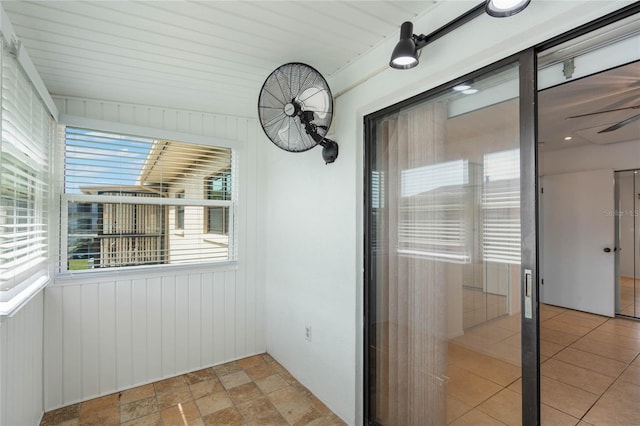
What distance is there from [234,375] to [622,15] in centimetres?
322

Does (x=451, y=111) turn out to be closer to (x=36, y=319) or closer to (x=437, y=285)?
(x=437, y=285)

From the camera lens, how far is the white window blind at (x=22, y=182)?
141 cm

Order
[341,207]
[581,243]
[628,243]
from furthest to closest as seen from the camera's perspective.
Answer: [581,243], [341,207], [628,243]

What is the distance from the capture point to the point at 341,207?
6.93 ft

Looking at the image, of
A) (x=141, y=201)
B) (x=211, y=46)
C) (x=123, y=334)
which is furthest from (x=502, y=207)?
(x=123, y=334)

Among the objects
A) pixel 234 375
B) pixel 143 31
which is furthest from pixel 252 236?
pixel 143 31

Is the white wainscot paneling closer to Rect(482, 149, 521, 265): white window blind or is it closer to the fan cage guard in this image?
the fan cage guard

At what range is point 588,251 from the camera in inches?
137

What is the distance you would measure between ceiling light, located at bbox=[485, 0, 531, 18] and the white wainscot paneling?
2708mm

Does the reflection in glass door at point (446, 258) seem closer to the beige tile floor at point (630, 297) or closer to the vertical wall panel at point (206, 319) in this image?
the vertical wall panel at point (206, 319)

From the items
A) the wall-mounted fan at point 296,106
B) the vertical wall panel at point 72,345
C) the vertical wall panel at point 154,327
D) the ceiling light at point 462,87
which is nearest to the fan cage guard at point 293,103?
the wall-mounted fan at point 296,106

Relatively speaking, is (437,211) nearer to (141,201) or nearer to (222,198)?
(222,198)

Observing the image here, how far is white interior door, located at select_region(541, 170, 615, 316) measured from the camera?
2.88m

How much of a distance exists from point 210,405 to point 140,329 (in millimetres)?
882
